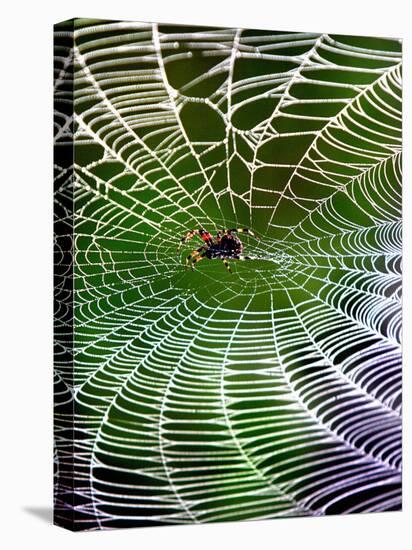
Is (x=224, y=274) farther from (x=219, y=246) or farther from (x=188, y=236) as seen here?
(x=188, y=236)

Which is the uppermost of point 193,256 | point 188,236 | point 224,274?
point 188,236

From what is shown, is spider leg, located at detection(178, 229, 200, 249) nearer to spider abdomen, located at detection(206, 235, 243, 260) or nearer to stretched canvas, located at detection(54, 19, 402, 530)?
stretched canvas, located at detection(54, 19, 402, 530)

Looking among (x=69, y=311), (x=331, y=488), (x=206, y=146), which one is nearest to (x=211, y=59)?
(x=206, y=146)

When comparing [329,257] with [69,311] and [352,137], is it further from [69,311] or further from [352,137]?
[69,311]

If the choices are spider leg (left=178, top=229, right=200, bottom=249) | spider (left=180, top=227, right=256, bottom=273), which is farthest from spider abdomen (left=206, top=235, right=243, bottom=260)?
spider leg (left=178, top=229, right=200, bottom=249)

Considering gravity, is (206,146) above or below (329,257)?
above

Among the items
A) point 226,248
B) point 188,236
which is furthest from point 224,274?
point 188,236
